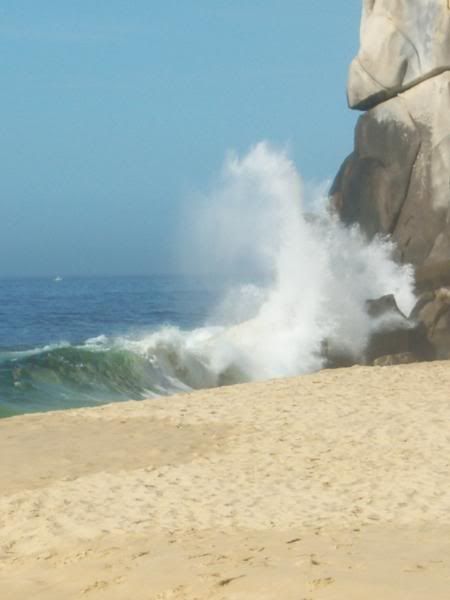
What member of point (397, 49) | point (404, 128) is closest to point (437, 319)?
point (404, 128)

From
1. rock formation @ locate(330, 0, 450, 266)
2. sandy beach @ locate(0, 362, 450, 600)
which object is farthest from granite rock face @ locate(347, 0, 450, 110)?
sandy beach @ locate(0, 362, 450, 600)

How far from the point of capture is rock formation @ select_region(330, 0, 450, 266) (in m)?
21.7

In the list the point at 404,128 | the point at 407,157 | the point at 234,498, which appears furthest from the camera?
the point at 404,128

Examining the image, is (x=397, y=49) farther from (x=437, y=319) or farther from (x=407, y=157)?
(x=437, y=319)

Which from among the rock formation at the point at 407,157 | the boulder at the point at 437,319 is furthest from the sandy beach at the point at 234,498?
the rock formation at the point at 407,157

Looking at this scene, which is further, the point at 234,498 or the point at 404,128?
the point at 404,128

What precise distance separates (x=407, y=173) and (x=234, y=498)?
1330 cm

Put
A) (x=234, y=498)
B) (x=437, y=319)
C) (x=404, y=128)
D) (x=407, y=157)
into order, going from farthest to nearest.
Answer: (x=404, y=128) → (x=407, y=157) → (x=437, y=319) → (x=234, y=498)

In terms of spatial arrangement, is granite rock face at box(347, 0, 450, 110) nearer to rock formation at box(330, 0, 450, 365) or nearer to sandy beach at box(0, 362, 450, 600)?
rock formation at box(330, 0, 450, 365)

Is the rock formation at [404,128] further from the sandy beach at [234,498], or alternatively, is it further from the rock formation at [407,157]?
the sandy beach at [234,498]

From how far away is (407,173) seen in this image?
22.3 m

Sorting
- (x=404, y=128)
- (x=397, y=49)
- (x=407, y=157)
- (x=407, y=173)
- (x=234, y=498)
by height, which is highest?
(x=397, y=49)

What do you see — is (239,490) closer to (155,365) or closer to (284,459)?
(284,459)

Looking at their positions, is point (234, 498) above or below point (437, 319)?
below
